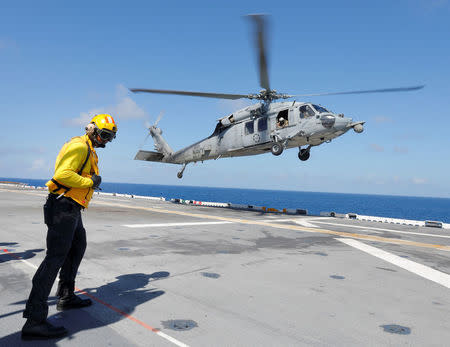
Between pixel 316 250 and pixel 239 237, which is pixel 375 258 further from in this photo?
pixel 239 237

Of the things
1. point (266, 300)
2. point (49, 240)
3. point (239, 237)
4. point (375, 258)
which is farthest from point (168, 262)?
point (375, 258)

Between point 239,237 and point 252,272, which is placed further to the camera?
point 239,237

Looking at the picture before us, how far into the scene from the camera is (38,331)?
2973 millimetres

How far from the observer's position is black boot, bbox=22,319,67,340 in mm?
2965

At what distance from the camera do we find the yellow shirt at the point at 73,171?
3.34m

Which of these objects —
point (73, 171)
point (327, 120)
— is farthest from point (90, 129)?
point (327, 120)

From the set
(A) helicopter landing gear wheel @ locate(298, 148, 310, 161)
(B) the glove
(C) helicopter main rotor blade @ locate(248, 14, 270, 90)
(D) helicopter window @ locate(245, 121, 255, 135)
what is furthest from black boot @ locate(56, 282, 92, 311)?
(A) helicopter landing gear wheel @ locate(298, 148, 310, 161)

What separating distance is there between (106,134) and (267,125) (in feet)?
49.2

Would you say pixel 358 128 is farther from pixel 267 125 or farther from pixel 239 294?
pixel 239 294

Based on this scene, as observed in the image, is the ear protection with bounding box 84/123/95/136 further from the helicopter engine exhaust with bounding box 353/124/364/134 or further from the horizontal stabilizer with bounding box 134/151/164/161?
the horizontal stabilizer with bounding box 134/151/164/161

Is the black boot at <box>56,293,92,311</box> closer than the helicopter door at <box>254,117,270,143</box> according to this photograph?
Yes

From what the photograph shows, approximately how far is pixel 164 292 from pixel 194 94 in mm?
13629

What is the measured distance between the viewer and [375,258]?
718 cm

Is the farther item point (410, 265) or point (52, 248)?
point (410, 265)
